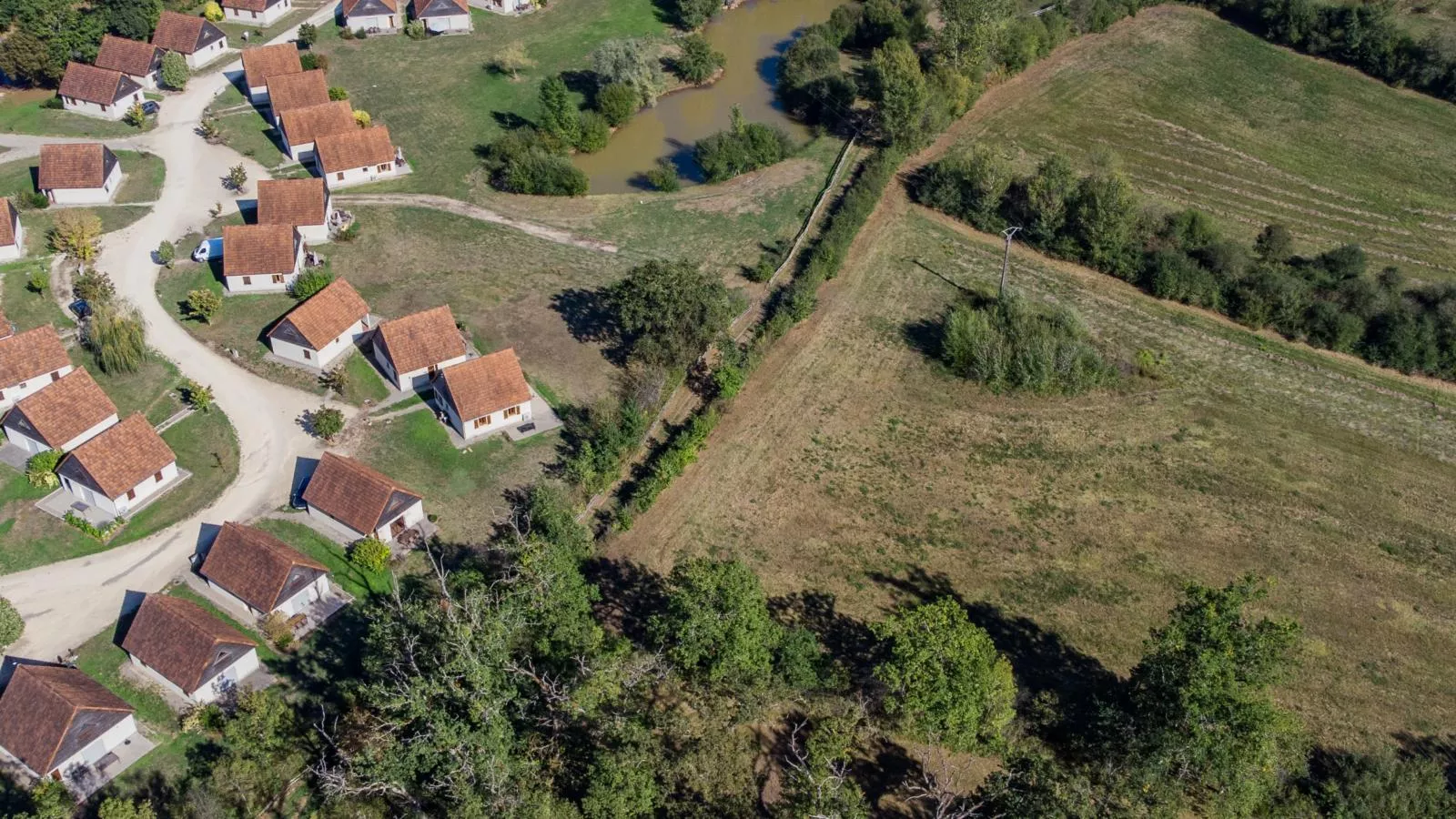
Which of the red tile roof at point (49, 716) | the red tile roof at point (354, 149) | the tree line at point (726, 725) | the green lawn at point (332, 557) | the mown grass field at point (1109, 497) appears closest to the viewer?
the tree line at point (726, 725)

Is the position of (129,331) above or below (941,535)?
below

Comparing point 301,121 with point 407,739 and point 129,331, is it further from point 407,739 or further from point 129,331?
point 407,739

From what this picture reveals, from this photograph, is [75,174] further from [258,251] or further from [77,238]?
[258,251]

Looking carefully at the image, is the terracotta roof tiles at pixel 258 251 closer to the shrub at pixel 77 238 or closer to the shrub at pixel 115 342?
the shrub at pixel 115 342

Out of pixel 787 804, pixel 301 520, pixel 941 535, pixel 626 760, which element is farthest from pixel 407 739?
pixel 941 535

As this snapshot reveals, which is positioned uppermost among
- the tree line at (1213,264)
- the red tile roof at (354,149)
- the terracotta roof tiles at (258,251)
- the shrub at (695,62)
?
the tree line at (1213,264)

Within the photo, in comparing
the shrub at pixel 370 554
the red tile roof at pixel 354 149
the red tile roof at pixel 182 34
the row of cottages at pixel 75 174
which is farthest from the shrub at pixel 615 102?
the shrub at pixel 370 554

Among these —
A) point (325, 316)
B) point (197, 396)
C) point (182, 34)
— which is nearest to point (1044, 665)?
point (325, 316)
